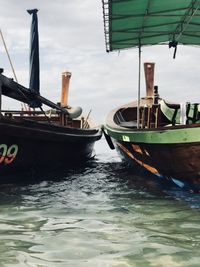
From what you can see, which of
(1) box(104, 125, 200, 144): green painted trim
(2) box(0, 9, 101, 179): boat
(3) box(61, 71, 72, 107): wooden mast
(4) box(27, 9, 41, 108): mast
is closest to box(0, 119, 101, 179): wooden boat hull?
(2) box(0, 9, 101, 179): boat

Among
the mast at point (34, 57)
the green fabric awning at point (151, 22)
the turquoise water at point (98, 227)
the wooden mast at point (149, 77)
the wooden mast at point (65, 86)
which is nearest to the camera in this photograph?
the turquoise water at point (98, 227)

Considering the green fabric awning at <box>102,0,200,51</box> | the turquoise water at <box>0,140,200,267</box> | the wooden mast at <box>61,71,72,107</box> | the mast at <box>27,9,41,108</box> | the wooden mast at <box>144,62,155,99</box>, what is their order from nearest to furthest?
the turquoise water at <box>0,140,200,267</box>, the green fabric awning at <box>102,0,200,51</box>, the mast at <box>27,9,41,108</box>, the wooden mast at <box>144,62,155,99</box>, the wooden mast at <box>61,71,72,107</box>

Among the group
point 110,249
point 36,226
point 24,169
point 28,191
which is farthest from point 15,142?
point 110,249

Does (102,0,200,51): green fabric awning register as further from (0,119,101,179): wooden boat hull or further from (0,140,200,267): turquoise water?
(0,140,200,267): turquoise water

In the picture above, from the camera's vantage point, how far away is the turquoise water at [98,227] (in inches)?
130

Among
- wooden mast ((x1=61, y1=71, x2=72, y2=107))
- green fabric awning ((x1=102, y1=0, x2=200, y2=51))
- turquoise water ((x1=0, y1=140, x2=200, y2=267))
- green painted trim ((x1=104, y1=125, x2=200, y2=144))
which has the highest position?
green fabric awning ((x1=102, y1=0, x2=200, y2=51))

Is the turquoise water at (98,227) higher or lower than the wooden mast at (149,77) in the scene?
lower

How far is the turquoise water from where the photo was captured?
329 cm

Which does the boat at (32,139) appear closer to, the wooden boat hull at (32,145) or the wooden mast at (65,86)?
the wooden boat hull at (32,145)

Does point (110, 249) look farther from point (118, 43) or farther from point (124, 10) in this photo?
point (118, 43)

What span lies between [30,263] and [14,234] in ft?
3.04

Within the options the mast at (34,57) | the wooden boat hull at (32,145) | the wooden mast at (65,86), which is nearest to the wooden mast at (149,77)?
the mast at (34,57)

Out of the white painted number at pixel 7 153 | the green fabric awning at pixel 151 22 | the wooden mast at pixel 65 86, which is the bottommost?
the white painted number at pixel 7 153

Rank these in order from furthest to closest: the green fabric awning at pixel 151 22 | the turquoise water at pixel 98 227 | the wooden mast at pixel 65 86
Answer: the wooden mast at pixel 65 86
the green fabric awning at pixel 151 22
the turquoise water at pixel 98 227
